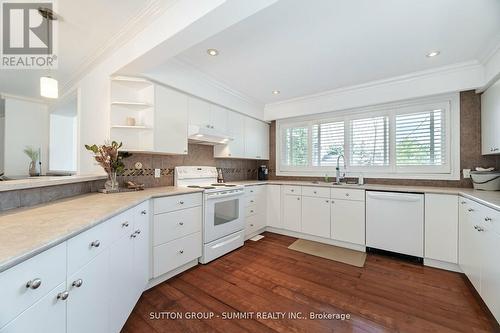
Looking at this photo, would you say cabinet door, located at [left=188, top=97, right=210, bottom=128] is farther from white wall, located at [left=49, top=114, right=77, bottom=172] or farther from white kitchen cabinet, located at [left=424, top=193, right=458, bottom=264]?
white kitchen cabinet, located at [left=424, top=193, right=458, bottom=264]

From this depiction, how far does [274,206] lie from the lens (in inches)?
144

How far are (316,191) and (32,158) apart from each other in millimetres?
5222

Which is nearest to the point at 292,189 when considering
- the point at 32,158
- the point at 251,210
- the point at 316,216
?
the point at 316,216

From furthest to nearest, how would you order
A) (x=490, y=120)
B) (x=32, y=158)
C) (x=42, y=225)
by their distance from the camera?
(x=32, y=158), (x=490, y=120), (x=42, y=225)

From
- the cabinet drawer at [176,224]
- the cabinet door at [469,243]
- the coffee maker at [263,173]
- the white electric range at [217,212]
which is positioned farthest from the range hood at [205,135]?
the cabinet door at [469,243]

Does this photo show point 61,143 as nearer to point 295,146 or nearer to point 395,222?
point 295,146

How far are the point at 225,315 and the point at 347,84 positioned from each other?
3.32m

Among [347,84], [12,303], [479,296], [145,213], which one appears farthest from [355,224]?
[12,303]

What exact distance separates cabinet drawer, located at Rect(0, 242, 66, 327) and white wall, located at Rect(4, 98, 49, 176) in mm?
4447

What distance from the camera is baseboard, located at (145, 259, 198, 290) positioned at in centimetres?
200

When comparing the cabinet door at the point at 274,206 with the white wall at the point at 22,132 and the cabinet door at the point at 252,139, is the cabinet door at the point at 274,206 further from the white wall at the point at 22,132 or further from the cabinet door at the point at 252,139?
the white wall at the point at 22,132

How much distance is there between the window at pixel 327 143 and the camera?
360 centimetres

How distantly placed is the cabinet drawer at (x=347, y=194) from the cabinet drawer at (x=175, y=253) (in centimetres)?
201

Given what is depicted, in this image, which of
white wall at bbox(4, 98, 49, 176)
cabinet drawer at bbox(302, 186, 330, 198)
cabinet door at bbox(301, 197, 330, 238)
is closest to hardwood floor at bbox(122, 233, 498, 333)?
cabinet door at bbox(301, 197, 330, 238)
